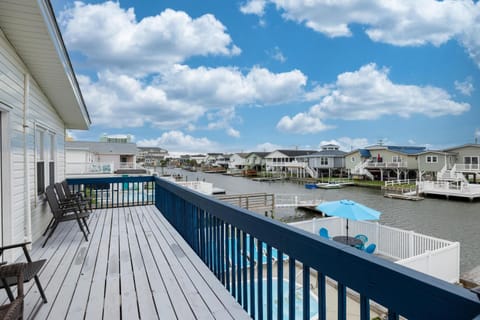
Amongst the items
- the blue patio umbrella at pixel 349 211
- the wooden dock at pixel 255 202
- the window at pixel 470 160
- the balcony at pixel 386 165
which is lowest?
the wooden dock at pixel 255 202

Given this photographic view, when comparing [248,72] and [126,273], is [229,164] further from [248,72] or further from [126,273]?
[126,273]

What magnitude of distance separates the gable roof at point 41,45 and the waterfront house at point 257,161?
46196 mm

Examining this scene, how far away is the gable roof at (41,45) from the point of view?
8.14ft

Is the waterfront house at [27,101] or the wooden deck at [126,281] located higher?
the waterfront house at [27,101]

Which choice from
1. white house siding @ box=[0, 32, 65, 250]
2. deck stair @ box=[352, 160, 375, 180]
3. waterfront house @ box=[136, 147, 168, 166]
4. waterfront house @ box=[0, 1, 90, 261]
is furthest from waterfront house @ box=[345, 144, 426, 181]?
waterfront house @ box=[136, 147, 168, 166]

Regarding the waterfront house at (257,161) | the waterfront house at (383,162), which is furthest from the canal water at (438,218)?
the waterfront house at (257,161)

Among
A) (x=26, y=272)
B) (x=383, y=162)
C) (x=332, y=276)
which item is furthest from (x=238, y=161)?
(x=332, y=276)

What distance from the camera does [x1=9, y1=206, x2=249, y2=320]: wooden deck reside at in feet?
7.07

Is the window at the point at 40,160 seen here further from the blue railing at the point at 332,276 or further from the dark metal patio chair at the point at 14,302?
the blue railing at the point at 332,276

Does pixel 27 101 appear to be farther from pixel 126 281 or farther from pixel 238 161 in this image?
pixel 238 161

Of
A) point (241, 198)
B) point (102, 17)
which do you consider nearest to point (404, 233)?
point (241, 198)

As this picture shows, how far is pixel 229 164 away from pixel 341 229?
52.0 metres

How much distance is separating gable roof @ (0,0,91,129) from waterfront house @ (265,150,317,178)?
35661 mm

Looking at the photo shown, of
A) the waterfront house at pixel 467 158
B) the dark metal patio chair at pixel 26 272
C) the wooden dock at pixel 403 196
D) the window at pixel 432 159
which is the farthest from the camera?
the window at pixel 432 159
